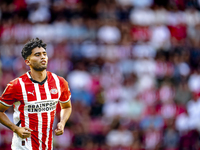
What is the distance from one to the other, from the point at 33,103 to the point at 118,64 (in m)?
6.91

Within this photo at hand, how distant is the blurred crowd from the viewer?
9.74 m

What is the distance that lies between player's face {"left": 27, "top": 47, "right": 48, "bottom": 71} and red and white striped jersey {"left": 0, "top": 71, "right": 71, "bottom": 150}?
0.68ft

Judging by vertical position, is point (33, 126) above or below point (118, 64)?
below

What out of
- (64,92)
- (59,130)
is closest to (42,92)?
(64,92)

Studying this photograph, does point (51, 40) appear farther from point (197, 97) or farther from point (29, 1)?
point (197, 97)

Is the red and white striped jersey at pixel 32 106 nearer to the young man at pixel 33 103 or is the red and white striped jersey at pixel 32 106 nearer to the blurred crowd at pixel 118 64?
the young man at pixel 33 103

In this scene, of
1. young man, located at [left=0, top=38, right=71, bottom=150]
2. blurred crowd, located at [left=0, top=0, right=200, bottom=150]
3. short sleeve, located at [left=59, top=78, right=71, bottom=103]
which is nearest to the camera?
young man, located at [left=0, top=38, right=71, bottom=150]

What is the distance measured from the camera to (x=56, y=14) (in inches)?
487

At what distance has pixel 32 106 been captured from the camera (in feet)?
14.0

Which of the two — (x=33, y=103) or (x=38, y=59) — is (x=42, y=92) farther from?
(x=38, y=59)

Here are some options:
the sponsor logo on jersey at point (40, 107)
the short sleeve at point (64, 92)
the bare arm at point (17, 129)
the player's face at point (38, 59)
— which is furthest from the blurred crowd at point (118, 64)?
the player's face at point (38, 59)

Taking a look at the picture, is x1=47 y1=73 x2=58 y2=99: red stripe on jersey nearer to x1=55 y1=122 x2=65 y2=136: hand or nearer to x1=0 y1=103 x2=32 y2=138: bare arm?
x1=55 y1=122 x2=65 y2=136: hand

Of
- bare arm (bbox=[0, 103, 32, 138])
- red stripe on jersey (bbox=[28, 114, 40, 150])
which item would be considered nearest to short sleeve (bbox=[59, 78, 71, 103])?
red stripe on jersey (bbox=[28, 114, 40, 150])

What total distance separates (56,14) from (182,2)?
190 inches
